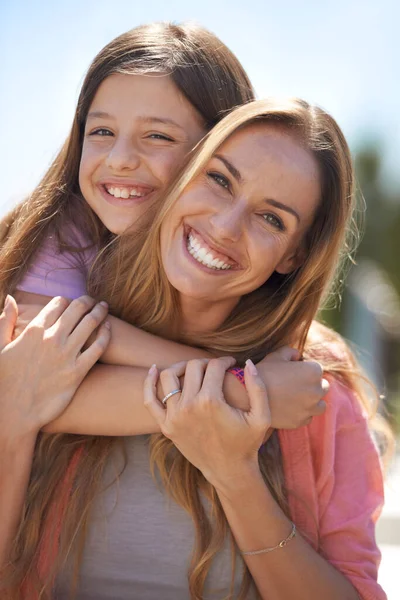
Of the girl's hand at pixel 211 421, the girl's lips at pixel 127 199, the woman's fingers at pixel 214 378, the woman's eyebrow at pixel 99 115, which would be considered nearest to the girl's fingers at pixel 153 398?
the girl's hand at pixel 211 421

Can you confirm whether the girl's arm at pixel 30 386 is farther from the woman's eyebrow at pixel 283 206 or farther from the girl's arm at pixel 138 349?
the woman's eyebrow at pixel 283 206

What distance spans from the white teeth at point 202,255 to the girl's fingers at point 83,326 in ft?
1.16

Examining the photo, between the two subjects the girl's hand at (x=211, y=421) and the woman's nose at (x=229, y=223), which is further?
the woman's nose at (x=229, y=223)

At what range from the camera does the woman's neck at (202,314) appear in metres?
2.66

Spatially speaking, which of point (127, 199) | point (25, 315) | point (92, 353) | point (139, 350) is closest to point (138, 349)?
point (139, 350)

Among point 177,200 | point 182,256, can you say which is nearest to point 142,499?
point 182,256

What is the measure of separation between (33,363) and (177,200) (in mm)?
674

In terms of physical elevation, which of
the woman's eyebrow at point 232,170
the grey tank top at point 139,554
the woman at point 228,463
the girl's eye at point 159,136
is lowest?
the grey tank top at point 139,554

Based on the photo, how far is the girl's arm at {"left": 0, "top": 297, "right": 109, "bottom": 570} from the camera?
229 centimetres

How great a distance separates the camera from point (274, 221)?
98.2 inches

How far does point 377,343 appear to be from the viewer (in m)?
11.7

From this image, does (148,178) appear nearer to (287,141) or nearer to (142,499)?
(287,141)

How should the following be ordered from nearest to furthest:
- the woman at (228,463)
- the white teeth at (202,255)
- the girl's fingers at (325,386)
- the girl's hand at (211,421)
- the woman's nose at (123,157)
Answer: the girl's hand at (211,421)
the woman at (228,463)
the white teeth at (202,255)
the girl's fingers at (325,386)
the woman's nose at (123,157)

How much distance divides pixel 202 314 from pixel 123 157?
0.60 meters
